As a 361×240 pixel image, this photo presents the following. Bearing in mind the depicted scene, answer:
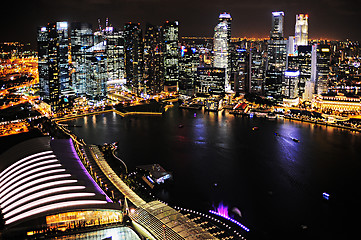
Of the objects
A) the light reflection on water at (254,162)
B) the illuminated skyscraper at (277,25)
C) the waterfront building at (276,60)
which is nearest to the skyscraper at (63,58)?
the light reflection on water at (254,162)

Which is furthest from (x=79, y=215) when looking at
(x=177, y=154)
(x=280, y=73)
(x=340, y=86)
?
(x=340, y=86)

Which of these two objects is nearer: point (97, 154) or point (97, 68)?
point (97, 154)

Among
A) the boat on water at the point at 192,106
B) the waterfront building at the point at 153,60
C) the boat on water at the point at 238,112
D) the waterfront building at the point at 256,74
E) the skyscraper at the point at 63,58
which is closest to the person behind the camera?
the boat on water at the point at 238,112

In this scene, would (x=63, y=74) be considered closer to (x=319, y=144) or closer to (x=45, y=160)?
(x=45, y=160)

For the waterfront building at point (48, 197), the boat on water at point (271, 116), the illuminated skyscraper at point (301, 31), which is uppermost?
the illuminated skyscraper at point (301, 31)

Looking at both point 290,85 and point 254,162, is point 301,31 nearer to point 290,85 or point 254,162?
point 290,85

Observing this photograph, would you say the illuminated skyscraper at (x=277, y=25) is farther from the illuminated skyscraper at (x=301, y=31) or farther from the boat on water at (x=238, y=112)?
the boat on water at (x=238, y=112)
